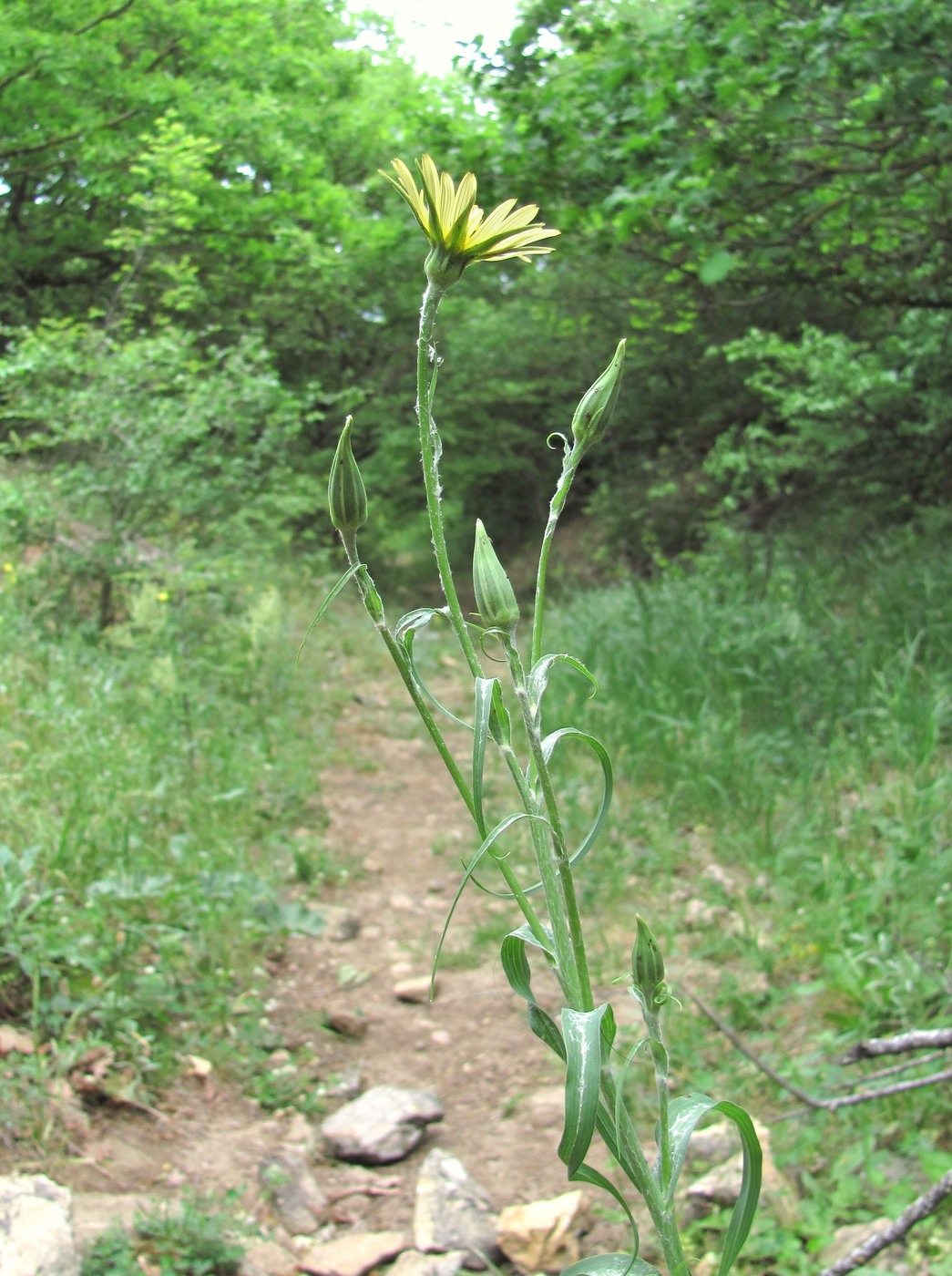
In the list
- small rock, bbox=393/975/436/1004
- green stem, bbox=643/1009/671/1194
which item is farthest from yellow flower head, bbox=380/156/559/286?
small rock, bbox=393/975/436/1004

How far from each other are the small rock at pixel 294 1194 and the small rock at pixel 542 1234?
0.46 m

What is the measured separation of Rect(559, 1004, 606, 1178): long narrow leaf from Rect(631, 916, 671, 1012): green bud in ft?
0.47

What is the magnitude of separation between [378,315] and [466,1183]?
1085 cm

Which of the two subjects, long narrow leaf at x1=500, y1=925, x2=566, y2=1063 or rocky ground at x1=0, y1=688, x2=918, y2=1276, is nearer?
long narrow leaf at x1=500, y1=925, x2=566, y2=1063

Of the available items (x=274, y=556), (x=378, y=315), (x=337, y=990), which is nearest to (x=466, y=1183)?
(x=337, y=990)

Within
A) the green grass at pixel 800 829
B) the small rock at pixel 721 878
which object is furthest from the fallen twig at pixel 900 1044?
the small rock at pixel 721 878

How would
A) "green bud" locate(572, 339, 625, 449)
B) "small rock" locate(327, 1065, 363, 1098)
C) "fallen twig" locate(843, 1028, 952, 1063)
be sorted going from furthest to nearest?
"small rock" locate(327, 1065, 363, 1098) → "fallen twig" locate(843, 1028, 952, 1063) → "green bud" locate(572, 339, 625, 449)

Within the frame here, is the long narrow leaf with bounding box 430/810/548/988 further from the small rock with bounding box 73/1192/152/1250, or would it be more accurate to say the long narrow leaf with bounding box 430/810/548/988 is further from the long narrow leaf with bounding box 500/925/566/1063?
the small rock with bounding box 73/1192/152/1250

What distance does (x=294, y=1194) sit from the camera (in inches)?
102

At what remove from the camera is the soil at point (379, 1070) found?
256 centimetres

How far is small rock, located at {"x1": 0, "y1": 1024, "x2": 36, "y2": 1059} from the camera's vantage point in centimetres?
261

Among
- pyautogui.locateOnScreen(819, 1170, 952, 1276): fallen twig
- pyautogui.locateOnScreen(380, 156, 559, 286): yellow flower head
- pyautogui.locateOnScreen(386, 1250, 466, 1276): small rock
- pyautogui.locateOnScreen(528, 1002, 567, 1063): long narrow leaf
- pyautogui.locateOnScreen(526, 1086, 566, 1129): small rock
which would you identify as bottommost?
pyautogui.locateOnScreen(526, 1086, 566, 1129): small rock

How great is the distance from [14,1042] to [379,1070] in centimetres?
109

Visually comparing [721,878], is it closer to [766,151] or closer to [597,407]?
[766,151]
